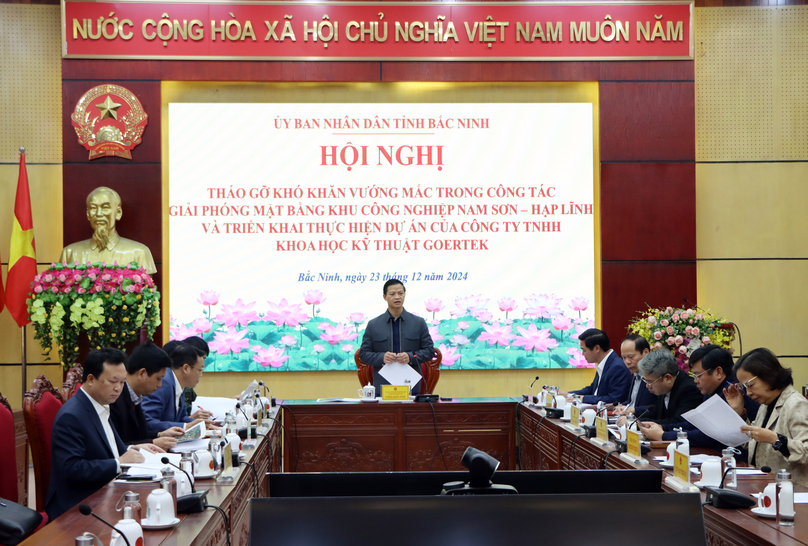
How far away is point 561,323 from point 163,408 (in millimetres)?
3629

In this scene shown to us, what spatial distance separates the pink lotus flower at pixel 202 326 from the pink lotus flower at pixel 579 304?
3.17 metres

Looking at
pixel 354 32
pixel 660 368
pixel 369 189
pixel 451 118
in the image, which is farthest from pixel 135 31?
pixel 660 368

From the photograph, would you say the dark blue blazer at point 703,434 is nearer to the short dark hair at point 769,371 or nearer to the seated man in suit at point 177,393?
the short dark hair at point 769,371

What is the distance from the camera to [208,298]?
6.28 m

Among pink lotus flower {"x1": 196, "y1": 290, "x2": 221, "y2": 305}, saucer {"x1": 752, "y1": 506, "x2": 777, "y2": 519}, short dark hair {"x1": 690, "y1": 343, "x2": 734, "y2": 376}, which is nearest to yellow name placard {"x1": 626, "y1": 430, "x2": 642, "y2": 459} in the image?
short dark hair {"x1": 690, "y1": 343, "x2": 734, "y2": 376}

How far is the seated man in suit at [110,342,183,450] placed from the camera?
11.2 ft

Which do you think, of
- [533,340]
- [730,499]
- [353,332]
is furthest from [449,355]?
[730,499]

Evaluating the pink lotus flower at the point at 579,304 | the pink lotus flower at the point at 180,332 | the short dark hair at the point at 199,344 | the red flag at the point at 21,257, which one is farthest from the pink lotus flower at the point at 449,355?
the red flag at the point at 21,257

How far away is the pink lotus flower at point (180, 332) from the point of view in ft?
20.4

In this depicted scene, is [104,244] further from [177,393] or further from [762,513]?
[762,513]

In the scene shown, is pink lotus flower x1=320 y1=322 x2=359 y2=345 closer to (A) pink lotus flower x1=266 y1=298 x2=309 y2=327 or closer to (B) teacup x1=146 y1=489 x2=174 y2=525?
(A) pink lotus flower x1=266 y1=298 x2=309 y2=327

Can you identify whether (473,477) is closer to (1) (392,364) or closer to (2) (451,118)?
(1) (392,364)

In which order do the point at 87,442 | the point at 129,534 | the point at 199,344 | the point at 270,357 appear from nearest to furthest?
the point at 129,534
the point at 87,442
the point at 199,344
the point at 270,357

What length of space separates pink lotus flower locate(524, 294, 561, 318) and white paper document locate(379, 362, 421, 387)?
1.64 metres
